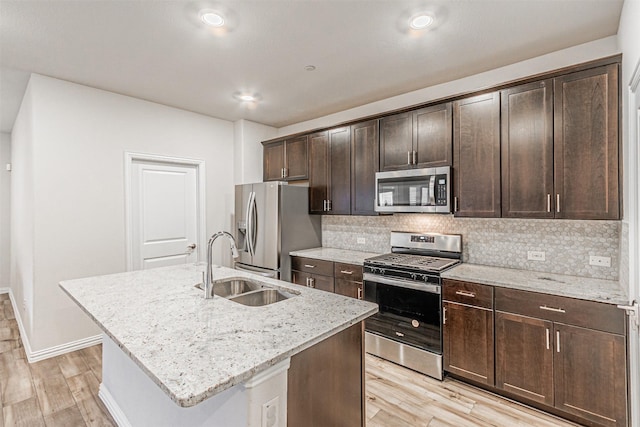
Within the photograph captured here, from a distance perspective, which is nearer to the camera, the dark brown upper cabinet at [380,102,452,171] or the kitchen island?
the kitchen island

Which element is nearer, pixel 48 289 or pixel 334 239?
pixel 48 289

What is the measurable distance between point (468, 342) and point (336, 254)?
165cm

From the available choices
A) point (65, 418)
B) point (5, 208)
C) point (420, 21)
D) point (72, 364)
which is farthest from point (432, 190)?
point (5, 208)

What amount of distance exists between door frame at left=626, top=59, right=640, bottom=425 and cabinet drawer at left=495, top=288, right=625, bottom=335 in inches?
4.3

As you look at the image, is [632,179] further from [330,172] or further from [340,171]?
[330,172]

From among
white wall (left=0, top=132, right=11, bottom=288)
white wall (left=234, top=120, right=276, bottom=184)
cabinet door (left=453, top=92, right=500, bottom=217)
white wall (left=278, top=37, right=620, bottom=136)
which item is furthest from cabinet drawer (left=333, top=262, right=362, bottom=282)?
white wall (left=0, top=132, right=11, bottom=288)

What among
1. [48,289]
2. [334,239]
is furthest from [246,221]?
[48,289]

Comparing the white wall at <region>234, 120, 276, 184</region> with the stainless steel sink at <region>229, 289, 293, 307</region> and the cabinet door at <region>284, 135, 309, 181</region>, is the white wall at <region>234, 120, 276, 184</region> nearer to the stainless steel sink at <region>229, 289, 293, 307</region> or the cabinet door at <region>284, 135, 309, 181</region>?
the cabinet door at <region>284, 135, 309, 181</region>

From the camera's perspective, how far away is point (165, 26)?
2182 mm

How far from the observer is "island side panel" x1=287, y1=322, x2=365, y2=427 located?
133 cm

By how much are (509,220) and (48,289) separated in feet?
14.3

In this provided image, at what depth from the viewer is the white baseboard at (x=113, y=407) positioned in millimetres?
2014

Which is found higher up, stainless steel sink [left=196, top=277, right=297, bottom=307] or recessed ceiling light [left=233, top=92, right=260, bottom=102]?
recessed ceiling light [left=233, top=92, right=260, bottom=102]

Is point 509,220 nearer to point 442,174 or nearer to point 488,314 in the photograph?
point 442,174
